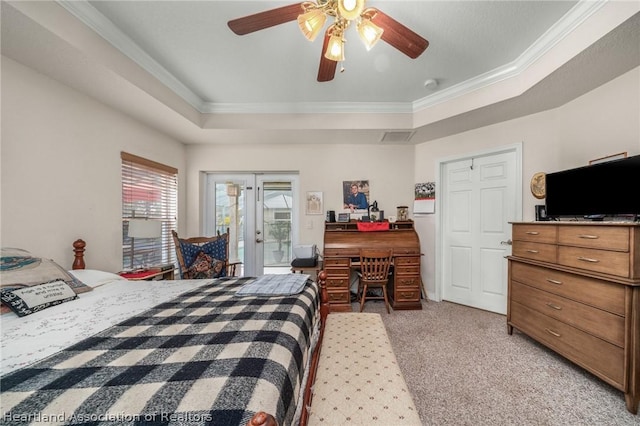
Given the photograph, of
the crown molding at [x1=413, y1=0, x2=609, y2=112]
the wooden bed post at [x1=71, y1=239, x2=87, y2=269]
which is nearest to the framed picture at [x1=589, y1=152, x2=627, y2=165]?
the crown molding at [x1=413, y1=0, x2=609, y2=112]

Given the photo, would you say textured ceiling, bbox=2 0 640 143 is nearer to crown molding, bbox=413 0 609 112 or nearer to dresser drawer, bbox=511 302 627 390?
crown molding, bbox=413 0 609 112

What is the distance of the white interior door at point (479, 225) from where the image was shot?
2961 millimetres

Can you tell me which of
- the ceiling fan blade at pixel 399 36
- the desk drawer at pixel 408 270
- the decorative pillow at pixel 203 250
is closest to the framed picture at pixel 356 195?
the desk drawer at pixel 408 270

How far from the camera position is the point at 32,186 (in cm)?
185

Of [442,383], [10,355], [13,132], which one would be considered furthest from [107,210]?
[442,383]

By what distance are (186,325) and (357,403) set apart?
2.85ft

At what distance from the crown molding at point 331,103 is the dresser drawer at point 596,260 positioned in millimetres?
1692

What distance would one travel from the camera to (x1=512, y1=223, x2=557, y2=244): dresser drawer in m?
1.99

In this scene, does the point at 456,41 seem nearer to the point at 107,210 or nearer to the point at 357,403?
the point at 357,403

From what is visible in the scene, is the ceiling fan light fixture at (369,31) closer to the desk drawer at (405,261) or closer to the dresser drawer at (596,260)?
the dresser drawer at (596,260)

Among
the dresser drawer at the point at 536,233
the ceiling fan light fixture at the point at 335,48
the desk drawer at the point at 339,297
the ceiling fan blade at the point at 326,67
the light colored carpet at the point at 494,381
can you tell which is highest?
the ceiling fan blade at the point at 326,67

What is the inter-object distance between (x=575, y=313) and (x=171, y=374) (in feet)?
8.72

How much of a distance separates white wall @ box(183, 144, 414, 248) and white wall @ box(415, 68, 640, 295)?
1.31ft

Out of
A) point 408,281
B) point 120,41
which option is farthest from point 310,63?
point 408,281
